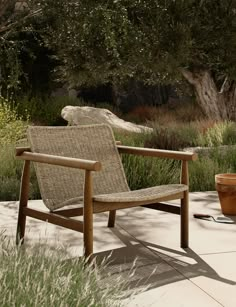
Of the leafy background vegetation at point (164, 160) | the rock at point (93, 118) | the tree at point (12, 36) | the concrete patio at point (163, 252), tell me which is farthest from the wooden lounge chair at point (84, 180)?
the rock at point (93, 118)

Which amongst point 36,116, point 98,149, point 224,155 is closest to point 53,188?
point 98,149

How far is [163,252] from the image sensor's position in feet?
12.4

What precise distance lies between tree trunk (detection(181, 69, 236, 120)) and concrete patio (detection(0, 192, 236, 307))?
693cm

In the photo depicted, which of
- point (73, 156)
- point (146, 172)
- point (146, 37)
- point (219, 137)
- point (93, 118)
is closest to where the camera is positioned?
point (73, 156)

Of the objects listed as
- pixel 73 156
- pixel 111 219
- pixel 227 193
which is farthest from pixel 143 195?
pixel 227 193

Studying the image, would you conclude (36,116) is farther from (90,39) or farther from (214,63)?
(214,63)

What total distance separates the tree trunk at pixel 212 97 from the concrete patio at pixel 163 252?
6927 mm

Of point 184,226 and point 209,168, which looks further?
point 209,168

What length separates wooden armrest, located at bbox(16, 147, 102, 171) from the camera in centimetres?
320

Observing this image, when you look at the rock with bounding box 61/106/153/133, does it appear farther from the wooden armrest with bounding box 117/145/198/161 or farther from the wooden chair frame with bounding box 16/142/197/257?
the wooden chair frame with bounding box 16/142/197/257

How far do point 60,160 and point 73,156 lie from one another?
2.49ft

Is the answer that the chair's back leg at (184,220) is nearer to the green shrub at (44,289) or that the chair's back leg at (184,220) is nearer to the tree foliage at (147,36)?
the green shrub at (44,289)

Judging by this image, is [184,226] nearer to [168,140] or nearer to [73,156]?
[73,156]

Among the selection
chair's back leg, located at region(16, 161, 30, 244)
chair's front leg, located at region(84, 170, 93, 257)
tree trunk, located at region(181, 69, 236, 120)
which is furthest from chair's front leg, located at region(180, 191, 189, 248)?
tree trunk, located at region(181, 69, 236, 120)
